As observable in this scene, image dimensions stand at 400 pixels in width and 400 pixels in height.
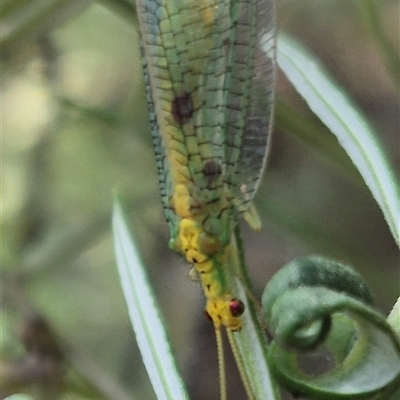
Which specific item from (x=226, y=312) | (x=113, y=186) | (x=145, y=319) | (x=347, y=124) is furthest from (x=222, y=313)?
(x=113, y=186)

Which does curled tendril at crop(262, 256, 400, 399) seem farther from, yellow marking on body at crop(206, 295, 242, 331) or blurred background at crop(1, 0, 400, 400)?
blurred background at crop(1, 0, 400, 400)

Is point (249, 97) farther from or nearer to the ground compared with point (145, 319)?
farther from the ground

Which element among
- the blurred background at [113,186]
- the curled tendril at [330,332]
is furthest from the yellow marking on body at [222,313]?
the blurred background at [113,186]

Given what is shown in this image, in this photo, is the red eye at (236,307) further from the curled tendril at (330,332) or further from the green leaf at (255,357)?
the curled tendril at (330,332)

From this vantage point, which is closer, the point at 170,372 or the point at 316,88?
the point at 170,372

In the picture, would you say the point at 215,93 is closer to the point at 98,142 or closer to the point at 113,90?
the point at 98,142

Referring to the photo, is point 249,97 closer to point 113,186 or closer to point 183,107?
point 183,107

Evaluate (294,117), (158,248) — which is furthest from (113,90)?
(294,117)
